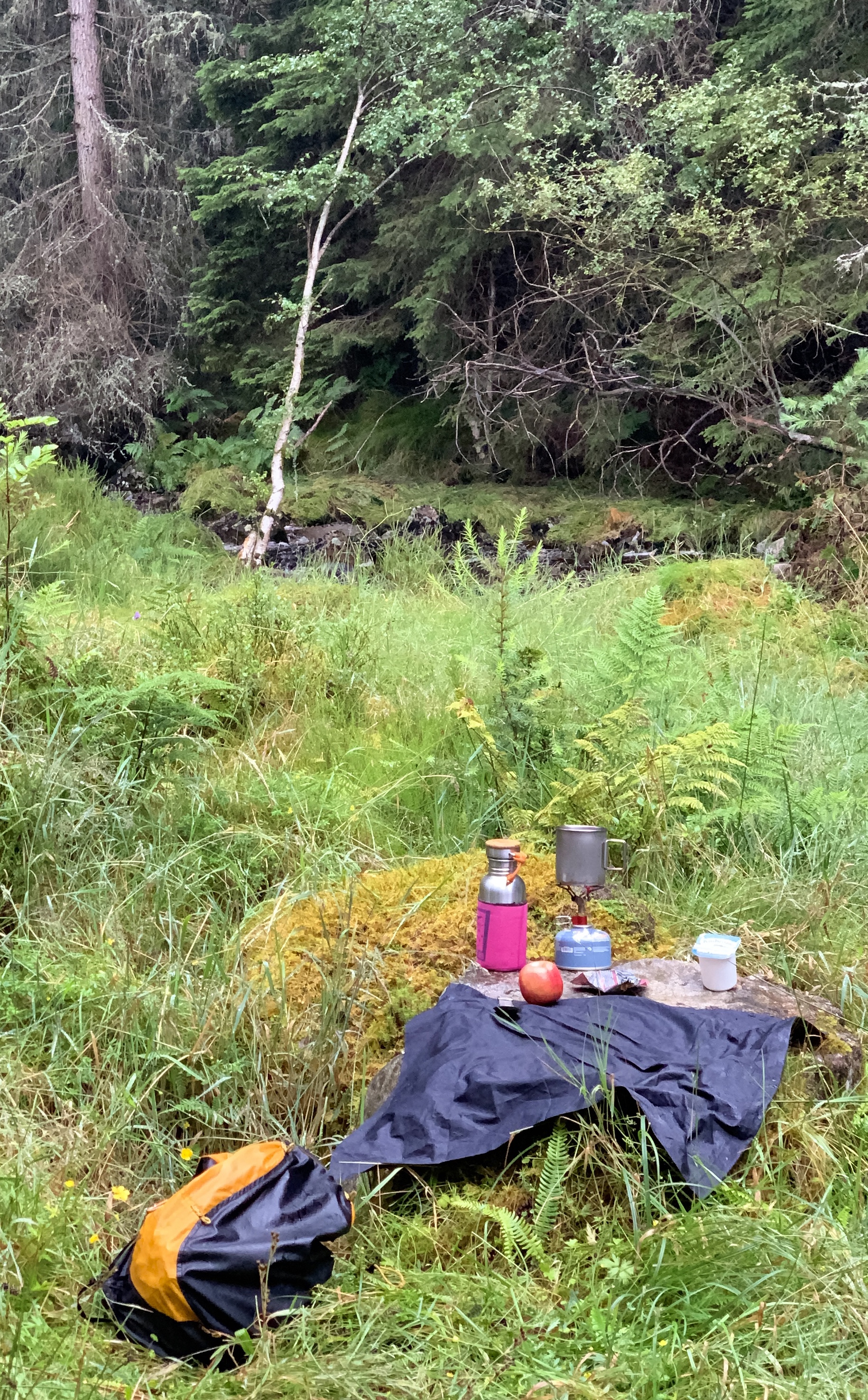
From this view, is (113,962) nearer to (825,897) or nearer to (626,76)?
(825,897)

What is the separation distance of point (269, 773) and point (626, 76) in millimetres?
7635

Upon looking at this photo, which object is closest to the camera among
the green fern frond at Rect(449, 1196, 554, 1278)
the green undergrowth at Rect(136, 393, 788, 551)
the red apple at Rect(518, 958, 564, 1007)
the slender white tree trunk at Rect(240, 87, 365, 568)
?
the green fern frond at Rect(449, 1196, 554, 1278)

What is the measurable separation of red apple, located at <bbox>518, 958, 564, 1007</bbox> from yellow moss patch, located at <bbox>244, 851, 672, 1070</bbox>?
306 millimetres

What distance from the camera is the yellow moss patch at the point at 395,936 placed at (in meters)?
2.46

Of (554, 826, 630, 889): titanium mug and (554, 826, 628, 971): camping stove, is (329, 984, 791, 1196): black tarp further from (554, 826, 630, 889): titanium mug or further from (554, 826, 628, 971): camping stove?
(554, 826, 630, 889): titanium mug

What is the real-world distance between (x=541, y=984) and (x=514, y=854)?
32 cm

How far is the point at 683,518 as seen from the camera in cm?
882

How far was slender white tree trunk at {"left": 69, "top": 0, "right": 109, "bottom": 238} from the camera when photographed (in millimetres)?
11961

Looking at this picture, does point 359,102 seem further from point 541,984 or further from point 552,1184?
point 552,1184

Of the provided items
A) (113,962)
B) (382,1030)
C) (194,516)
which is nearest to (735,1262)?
(382,1030)

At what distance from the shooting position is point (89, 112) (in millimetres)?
12000

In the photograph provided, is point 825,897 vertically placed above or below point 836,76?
below

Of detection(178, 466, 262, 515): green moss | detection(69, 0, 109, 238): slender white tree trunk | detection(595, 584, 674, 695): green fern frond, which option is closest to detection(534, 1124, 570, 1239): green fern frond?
detection(595, 584, 674, 695): green fern frond

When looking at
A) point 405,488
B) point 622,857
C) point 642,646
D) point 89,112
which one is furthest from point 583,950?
point 89,112
